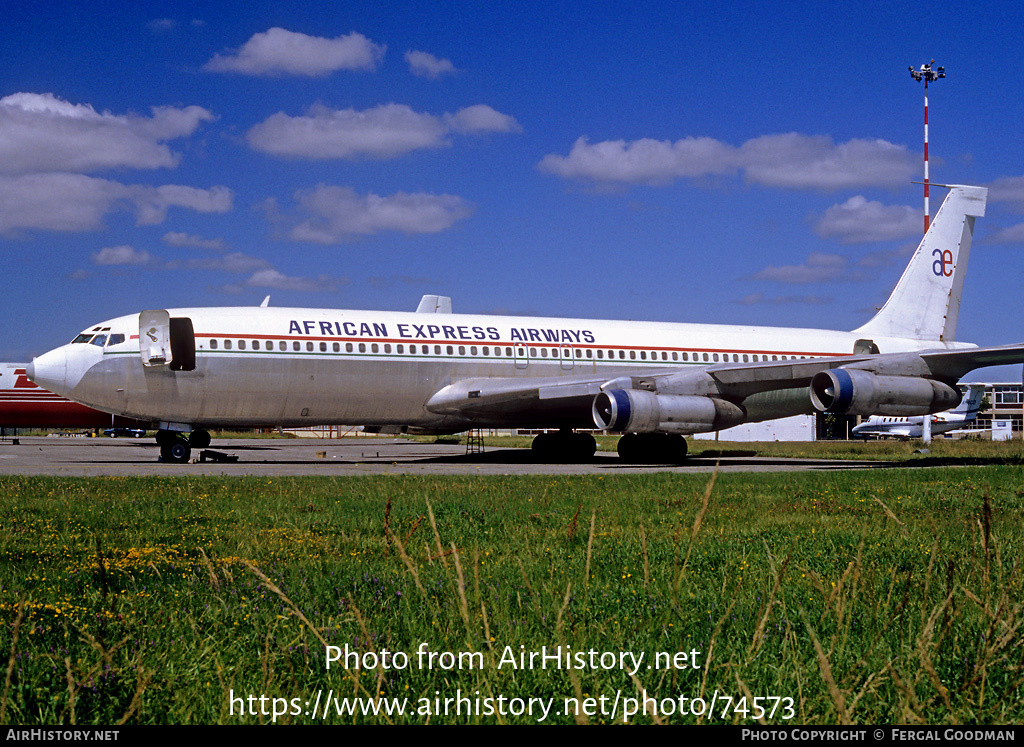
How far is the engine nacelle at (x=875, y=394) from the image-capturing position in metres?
21.7

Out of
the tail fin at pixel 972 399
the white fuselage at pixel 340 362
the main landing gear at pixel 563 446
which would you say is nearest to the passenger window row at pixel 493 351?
the white fuselage at pixel 340 362

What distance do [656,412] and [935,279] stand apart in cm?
1365

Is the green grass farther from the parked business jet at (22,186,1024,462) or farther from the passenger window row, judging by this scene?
the passenger window row

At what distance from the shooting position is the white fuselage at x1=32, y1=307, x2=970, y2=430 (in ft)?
68.9

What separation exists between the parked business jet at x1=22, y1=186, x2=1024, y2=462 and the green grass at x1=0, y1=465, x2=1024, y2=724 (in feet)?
34.4

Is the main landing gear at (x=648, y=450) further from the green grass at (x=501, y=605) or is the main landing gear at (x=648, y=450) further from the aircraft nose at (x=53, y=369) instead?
the green grass at (x=501, y=605)

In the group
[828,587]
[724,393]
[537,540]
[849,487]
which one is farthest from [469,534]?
[724,393]

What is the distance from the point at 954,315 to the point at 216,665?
102 feet

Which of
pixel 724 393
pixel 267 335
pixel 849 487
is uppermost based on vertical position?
pixel 267 335

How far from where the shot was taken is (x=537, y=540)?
7.91 metres

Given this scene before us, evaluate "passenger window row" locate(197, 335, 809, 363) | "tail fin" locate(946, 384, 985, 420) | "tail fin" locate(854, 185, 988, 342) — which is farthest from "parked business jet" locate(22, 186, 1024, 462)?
"tail fin" locate(946, 384, 985, 420)

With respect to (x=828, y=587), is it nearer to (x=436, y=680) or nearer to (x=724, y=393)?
(x=436, y=680)

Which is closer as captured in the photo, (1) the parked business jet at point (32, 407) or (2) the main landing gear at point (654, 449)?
(2) the main landing gear at point (654, 449)

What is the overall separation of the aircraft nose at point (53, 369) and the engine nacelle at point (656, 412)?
43.8 feet
